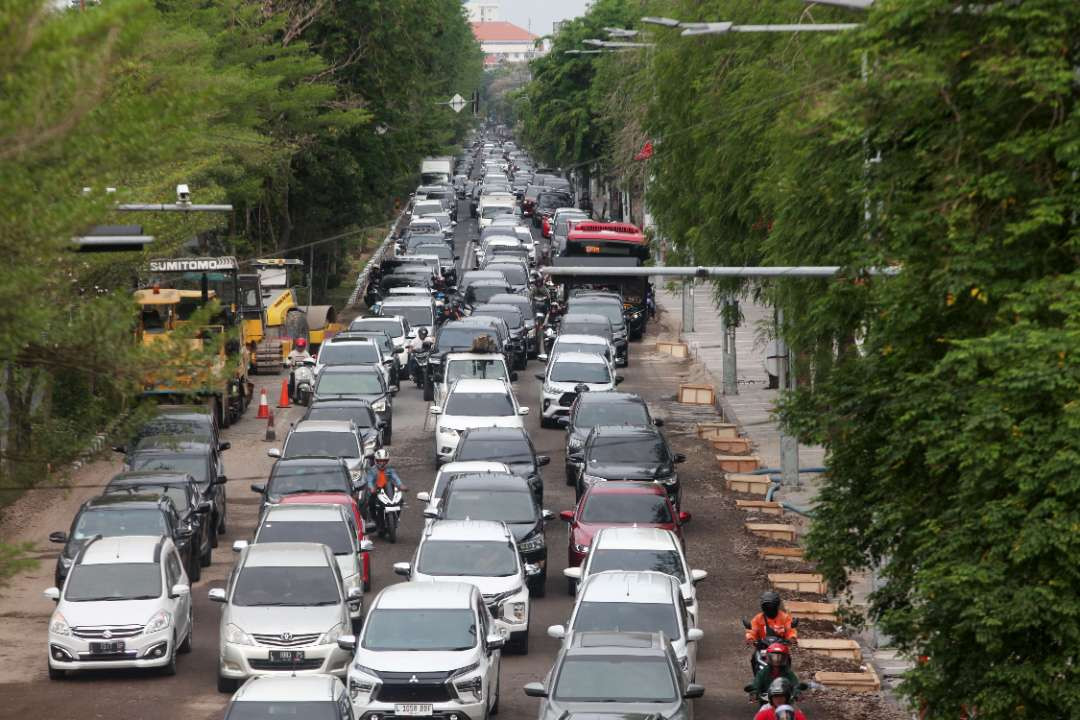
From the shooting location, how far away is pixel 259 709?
54.1 ft

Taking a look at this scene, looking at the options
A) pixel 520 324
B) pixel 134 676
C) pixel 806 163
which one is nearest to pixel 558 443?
pixel 520 324

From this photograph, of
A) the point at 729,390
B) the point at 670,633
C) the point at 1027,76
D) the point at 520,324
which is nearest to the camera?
the point at 1027,76

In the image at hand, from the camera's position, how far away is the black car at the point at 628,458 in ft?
99.9

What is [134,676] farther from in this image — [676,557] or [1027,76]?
[1027,76]

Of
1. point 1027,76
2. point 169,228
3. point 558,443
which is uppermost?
point 1027,76

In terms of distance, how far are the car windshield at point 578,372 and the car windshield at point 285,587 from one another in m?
18.3

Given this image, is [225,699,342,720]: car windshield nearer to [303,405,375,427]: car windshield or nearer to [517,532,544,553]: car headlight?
[517,532,544,553]: car headlight

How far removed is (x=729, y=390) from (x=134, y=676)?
2548 centimetres

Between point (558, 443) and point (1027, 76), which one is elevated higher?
point (1027, 76)

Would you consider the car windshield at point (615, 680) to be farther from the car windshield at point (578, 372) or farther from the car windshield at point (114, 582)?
the car windshield at point (578, 372)

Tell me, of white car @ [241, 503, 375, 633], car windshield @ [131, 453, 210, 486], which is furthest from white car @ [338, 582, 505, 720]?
car windshield @ [131, 453, 210, 486]

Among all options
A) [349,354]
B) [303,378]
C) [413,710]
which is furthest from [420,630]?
[303,378]

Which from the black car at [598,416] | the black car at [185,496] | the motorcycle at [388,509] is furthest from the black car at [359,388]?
the black car at [185,496]

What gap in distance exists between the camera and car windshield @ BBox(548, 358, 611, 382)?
40.3 m
